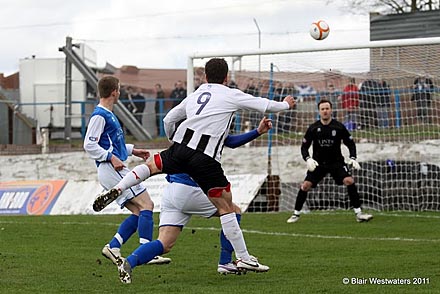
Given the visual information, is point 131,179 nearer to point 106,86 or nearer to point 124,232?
point 124,232

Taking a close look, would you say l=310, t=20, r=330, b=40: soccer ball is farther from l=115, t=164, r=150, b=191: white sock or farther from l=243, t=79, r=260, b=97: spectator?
l=115, t=164, r=150, b=191: white sock

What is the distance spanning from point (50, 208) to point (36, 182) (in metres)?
0.92

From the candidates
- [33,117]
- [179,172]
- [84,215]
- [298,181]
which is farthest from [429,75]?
[33,117]

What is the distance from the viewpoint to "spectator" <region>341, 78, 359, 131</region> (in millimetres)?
20875

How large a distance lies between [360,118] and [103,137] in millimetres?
11048

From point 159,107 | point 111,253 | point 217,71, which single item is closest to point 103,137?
point 111,253

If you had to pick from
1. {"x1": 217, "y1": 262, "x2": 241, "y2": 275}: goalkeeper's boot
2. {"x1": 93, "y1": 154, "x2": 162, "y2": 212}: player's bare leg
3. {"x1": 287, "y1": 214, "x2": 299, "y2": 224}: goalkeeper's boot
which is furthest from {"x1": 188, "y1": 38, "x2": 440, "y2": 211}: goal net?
{"x1": 93, "y1": 154, "x2": 162, "y2": 212}: player's bare leg

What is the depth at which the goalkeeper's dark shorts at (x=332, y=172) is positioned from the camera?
17.0 meters

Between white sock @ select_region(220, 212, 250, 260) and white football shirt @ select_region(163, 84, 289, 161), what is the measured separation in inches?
22.4

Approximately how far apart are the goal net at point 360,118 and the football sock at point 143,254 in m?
8.99

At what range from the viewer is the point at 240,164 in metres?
22.1

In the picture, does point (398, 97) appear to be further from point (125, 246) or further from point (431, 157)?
point (125, 246)

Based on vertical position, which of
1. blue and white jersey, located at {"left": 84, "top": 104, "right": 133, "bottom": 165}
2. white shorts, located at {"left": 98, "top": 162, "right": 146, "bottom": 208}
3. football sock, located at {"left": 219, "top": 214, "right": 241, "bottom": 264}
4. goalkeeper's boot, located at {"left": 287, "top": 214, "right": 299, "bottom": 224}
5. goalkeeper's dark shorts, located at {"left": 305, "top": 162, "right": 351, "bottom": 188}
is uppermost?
blue and white jersey, located at {"left": 84, "top": 104, "right": 133, "bottom": 165}

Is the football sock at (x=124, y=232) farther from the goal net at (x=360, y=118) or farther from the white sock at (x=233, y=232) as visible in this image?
the goal net at (x=360, y=118)
